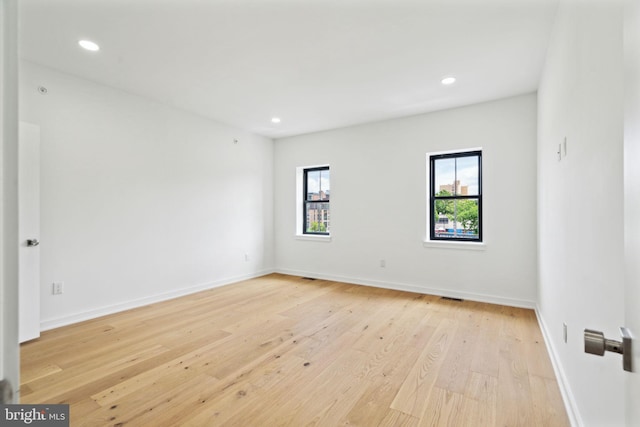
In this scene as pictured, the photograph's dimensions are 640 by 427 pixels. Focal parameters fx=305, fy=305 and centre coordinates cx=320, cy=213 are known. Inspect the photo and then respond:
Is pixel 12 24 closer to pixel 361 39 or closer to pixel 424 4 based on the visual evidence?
pixel 424 4

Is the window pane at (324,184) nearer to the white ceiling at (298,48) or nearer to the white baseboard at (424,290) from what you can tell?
the white baseboard at (424,290)

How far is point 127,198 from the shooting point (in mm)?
3682

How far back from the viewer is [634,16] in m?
0.57

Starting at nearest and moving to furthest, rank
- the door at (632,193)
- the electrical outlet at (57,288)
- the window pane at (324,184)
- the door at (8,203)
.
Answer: the door at (8,203) → the door at (632,193) → the electrical outlet at (57,288) → the window pane at (324,184)

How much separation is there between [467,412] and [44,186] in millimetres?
4042

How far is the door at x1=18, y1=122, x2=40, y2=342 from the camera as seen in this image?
2781 mm

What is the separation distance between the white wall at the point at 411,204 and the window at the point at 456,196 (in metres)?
0.20

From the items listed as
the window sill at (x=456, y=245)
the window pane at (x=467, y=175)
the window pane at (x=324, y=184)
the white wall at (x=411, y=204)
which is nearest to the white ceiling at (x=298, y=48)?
the white wall at (x=411, y=204)

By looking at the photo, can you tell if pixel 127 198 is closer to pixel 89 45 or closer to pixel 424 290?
pixel 89 45

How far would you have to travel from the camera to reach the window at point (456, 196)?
13.7 feet

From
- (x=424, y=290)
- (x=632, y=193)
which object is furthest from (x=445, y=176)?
(x=632, y=193)

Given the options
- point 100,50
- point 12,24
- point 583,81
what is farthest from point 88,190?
point 583,81

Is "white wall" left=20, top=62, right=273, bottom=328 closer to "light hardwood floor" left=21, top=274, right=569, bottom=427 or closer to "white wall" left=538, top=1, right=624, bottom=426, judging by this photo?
"light hardwood floor" left=21, top=274, right=569, bottom=427

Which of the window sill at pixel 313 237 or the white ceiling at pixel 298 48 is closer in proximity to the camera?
the white ceiling at pixel 298 48
